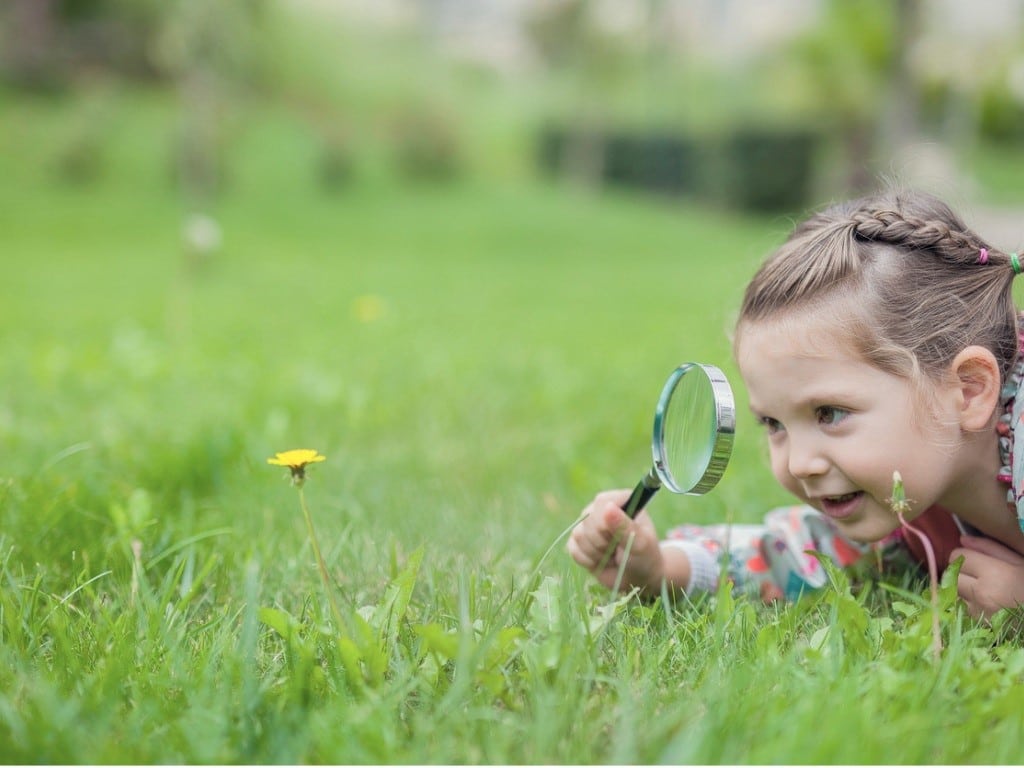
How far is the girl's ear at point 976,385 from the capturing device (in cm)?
163

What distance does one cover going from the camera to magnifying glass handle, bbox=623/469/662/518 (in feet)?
5.36

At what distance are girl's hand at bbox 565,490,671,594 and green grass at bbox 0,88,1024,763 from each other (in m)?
0.08

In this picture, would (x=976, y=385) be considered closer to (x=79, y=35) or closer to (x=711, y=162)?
(x=79, y=35)

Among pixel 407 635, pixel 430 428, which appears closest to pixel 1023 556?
pixel 407 635

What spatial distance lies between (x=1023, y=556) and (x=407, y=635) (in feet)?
3.42

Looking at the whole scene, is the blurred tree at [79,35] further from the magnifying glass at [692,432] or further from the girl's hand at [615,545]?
the magnifying glass at [692,432]

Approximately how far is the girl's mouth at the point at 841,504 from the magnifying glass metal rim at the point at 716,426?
29 centimetres

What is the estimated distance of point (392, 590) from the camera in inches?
57.9

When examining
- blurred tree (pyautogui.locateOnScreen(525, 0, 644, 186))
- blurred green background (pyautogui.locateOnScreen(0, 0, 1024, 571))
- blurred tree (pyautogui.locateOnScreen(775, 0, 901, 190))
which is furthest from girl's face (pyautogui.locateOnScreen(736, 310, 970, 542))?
blurred tree (pyautogui.locateOnScreen(525, 0, 644, 186))

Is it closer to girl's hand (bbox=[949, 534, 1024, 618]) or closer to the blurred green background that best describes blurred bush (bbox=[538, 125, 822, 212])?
the blurred green background

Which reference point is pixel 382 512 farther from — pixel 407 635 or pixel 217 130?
pixel 217 130

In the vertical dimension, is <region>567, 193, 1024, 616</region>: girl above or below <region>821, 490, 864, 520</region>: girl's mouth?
above

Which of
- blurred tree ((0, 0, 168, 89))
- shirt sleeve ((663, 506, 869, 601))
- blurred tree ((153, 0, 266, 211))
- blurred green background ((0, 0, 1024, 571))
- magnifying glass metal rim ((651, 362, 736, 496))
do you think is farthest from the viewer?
blurred tree ((0, 0, 168, 89))

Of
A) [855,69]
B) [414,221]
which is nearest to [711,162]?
[855,69]
